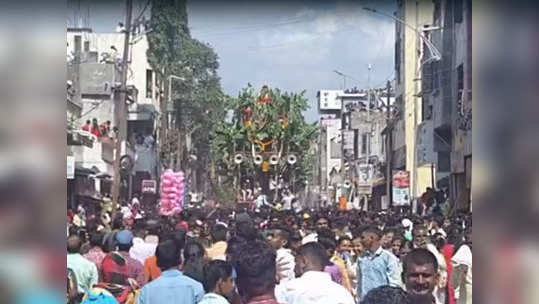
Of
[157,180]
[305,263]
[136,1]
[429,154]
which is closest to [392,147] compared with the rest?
[429,154]

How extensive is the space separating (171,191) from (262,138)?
2.47 m

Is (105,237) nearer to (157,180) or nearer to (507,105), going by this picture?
(507,105)

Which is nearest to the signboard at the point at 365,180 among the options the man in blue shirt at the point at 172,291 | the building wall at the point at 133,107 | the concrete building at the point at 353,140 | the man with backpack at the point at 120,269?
the concrete building at the point at 353,140

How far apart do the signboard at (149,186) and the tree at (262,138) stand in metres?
1.60

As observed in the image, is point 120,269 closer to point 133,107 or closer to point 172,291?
point 172,291

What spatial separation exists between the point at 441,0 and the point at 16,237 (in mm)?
1380

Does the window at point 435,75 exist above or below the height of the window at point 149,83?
above

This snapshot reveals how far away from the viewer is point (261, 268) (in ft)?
14.1

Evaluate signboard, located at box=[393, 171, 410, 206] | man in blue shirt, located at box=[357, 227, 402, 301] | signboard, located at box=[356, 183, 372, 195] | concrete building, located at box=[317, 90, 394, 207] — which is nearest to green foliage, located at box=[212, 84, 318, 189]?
signboard, located at box=[393, 171, 410, 206]

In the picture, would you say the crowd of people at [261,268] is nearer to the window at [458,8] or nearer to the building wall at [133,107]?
the window at [458,8]

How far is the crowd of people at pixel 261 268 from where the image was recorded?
4.41m

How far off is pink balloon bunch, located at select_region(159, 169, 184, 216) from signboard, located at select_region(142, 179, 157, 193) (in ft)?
0.98

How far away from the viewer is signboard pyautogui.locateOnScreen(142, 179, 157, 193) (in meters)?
21.8

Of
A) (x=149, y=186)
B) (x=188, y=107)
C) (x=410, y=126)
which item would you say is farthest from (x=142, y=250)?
(x=410, y=126)
